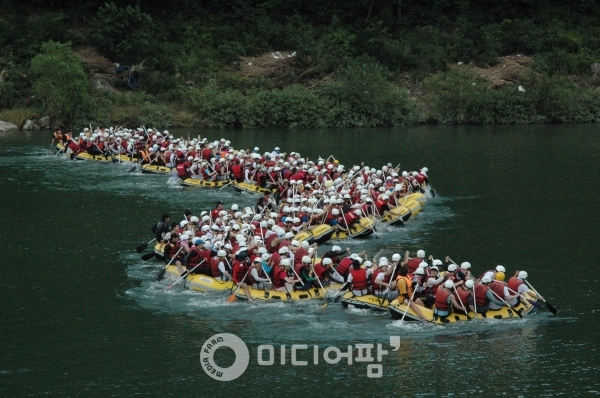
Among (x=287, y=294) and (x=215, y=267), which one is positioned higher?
(x=215, y=267)

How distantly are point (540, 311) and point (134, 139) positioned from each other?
28256mm

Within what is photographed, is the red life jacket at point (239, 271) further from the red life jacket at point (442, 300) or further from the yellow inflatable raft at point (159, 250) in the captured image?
the red life jacket at point (442, 300)

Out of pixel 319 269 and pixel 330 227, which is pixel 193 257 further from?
pixel 330 227

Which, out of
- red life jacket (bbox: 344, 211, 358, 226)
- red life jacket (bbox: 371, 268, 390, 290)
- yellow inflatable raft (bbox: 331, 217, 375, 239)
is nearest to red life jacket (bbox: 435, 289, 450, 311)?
red life jacket (bbox: 371, 268, 390, 290)

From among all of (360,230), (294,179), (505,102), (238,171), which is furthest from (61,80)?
(360,230)

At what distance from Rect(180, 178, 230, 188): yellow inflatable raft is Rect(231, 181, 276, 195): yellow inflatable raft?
684mm

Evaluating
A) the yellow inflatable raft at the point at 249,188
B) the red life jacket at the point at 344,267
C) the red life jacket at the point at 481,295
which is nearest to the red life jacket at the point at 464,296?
the red life jacket at the point at 481,295

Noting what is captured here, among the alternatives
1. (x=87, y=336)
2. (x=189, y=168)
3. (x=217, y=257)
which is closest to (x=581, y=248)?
(x=217, y=257)

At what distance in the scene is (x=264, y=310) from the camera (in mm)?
22781

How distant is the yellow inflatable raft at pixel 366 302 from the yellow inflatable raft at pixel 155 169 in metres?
21.7

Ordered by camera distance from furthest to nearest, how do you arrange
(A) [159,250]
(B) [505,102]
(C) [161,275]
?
1. (B) [505,102]
2. (A) [159,250]
3. (C) [161,275]

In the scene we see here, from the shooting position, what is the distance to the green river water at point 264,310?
18.8 metres

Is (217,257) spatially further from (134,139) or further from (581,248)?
(134,139)

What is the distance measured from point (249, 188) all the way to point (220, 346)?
17.8 meters
